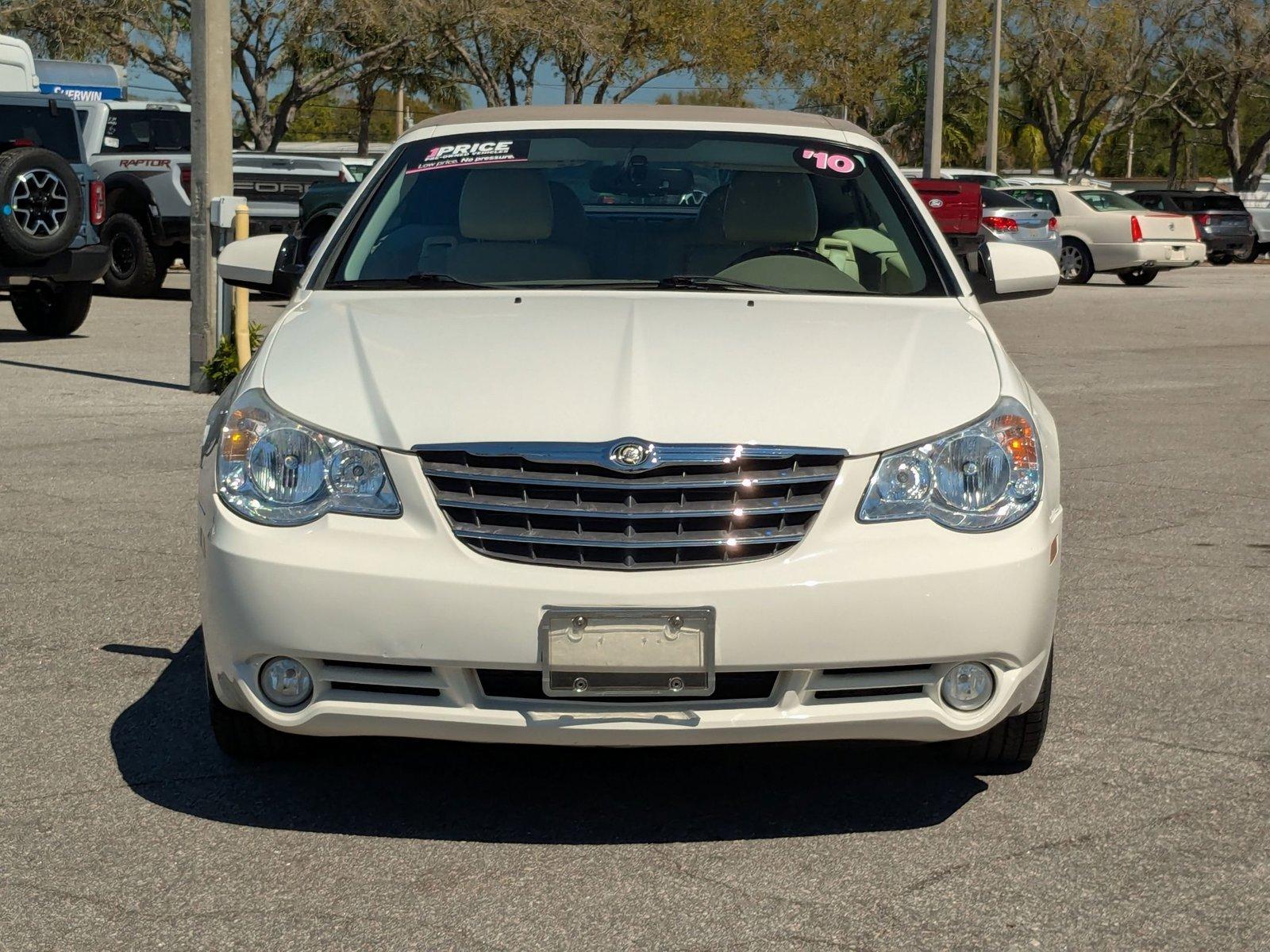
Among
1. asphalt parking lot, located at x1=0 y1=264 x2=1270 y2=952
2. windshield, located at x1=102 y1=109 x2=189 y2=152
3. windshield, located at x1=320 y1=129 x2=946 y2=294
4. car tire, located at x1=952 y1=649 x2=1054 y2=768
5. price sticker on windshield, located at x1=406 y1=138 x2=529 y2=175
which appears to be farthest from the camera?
windshield, located at x1=102 y1=109 x2=189 y2=152

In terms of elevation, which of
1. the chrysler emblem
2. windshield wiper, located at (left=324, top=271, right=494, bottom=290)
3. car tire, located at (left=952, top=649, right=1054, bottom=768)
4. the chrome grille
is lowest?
car tire, located at (left=952, top=649, right=1054, bottom=768)

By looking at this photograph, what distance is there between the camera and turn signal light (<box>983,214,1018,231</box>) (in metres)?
24.5

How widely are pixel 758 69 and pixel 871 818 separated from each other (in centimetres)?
4876

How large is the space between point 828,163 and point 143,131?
15895mm

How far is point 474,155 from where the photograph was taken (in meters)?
5.18

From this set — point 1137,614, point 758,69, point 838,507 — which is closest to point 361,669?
point 838,507

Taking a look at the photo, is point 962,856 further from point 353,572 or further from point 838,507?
point 353,572

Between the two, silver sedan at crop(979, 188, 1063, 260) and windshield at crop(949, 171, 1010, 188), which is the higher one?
windshield at crop(949, 171, 1010, 188)

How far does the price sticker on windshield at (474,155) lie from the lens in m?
5.16

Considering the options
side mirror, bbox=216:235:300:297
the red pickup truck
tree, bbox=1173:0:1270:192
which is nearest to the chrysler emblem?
side mirror, bbox=216:235:300:297

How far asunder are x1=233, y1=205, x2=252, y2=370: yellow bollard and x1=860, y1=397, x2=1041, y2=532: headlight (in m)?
7.87

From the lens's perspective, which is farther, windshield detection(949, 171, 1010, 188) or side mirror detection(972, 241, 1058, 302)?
windshield detection(949, 171, 1010, 188)

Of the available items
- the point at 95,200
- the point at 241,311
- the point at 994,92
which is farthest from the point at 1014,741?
the point at 994,92

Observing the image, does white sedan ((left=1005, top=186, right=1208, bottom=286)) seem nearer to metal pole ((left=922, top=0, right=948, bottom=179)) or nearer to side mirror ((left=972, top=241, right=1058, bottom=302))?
metal pole ((left=922, top=0, right=948, bottom=179))
